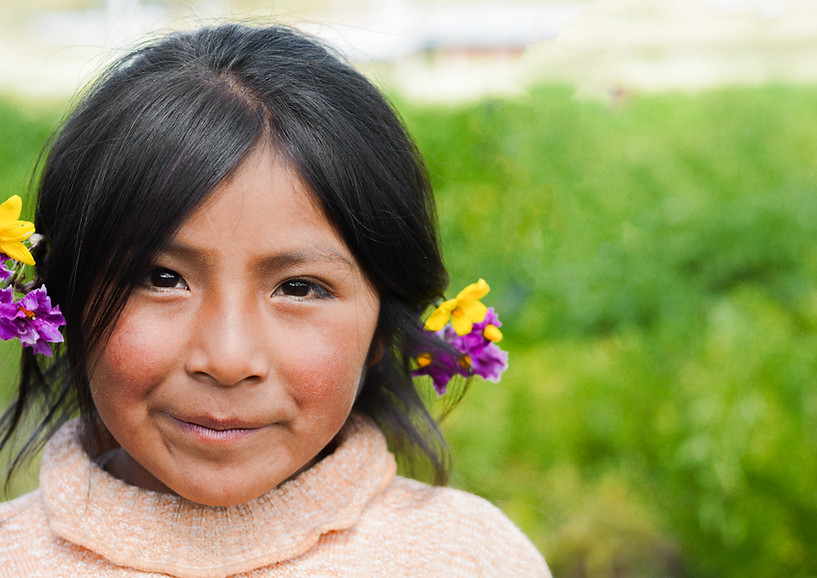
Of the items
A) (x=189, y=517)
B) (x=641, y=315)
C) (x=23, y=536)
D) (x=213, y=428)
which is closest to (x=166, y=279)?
(x=213, y=428)

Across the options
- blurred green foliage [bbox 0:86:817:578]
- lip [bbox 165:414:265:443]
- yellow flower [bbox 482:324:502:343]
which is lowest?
blurred green foliage [bbox 0:86:817:578]

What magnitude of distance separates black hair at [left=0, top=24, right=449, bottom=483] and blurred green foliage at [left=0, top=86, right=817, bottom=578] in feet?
2.34

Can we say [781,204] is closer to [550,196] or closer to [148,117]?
[550,196]

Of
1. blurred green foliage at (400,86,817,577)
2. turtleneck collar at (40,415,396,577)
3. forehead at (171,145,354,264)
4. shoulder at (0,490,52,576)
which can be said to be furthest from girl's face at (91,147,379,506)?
blurred green foliage at (400,86,817,577)

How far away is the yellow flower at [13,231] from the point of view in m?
1.30

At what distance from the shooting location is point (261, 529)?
1516 millimetres

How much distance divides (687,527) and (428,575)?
53.4 inches

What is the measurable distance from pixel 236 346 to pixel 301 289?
0.16m

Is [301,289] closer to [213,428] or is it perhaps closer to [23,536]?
[213,428]

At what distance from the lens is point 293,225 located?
1.37m

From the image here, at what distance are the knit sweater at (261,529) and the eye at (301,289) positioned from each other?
323 mm

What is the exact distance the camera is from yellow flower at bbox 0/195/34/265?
1.30 m

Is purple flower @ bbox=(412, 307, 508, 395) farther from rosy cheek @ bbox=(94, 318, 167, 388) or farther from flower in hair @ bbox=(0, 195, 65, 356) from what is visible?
flower in hair @ bbox=(0, 195, 65, 356)

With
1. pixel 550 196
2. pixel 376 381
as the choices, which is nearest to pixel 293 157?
pixel 376 381
